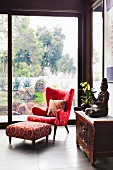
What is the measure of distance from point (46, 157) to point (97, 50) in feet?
9.07

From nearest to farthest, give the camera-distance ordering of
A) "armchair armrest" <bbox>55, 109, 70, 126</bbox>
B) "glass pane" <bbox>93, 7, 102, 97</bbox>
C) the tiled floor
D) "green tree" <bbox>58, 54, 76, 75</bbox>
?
the tiled floor < "armchair armrest" <bbox>55, 109, 70, 126</bbox> < "glass pane" <bbox>93, 7, 102, 97</bbox> < "green tree" <bbox>58, 54, 76, 75</bbox>

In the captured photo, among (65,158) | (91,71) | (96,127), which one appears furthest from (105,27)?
(65,158)

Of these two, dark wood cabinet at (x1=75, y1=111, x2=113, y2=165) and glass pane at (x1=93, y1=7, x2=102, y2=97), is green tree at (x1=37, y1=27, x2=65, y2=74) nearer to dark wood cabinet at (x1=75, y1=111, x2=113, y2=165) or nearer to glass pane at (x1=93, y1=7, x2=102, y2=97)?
glass pane at (x1=93, y1=7, x2=102, y2=97)

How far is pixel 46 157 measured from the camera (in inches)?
146

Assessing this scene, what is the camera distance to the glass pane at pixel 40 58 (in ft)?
19.5

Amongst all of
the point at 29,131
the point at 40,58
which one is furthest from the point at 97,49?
the point at 29,131

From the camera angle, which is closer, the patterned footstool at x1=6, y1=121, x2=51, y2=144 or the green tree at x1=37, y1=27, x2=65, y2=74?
the patterned footstool at x1=6, y1=121, x2=51, y2=144

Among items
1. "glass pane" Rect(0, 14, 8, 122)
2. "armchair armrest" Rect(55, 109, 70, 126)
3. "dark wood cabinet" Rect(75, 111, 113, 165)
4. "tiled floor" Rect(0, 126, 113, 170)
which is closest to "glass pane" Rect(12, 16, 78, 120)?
"glass pane" Rect(0, 14, 8, 122)

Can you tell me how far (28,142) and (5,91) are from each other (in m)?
1.76

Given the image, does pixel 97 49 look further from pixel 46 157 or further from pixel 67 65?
pixel 46 157

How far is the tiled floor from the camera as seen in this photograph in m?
3.32

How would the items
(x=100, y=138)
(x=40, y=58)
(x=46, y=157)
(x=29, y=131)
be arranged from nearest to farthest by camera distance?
1. (x=100, y=138)
2. (x=46, y=157)
3. (x=29, y=131)
4. (x=40, y=58)

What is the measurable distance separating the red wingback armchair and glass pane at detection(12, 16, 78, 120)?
0.65m

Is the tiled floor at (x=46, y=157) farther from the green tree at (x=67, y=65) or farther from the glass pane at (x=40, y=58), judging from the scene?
the green tree at (x=67, y=65)
